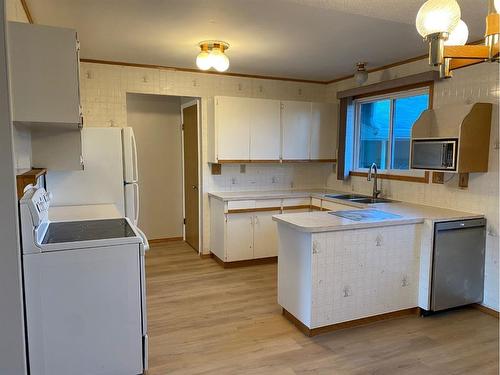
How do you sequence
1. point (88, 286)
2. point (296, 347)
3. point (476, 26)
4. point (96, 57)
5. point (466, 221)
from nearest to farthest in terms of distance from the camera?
point (88, 286) < point (296, 347) < point (476, 26) < point (466, 221) < point (96, 57)

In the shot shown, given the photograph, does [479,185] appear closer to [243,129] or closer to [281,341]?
[281,341]

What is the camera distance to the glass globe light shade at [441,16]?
4.39ft

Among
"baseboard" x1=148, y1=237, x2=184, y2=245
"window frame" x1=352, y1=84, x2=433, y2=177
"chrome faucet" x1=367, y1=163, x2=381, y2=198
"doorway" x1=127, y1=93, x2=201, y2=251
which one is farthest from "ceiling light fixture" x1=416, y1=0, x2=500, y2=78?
"baseboard" x1=148, y1=237, x2=184, y2=245

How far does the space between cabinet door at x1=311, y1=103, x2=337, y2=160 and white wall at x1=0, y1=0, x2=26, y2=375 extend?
367 cm

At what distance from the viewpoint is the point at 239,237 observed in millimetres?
4359

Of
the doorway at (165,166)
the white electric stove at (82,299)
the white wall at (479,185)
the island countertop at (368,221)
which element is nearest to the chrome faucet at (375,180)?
the white wall at (479,185)

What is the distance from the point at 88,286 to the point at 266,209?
265cm

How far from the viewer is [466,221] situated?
122 inches

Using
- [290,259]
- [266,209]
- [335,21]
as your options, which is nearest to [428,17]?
[335,21]

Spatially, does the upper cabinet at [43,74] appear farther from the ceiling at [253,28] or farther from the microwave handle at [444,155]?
the microwave handle at [444,155]

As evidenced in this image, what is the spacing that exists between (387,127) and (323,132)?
854mm

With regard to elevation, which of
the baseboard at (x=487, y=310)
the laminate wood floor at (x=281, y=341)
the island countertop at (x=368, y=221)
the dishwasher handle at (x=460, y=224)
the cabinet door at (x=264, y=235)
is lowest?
the laminate wood floor at (x=281, y=341)

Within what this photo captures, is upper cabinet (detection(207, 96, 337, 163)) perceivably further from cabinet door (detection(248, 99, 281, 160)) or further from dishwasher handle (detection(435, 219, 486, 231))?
dishwasher handle (detection(435, 219, 486, 231))

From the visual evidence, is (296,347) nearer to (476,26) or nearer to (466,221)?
(466,221)
